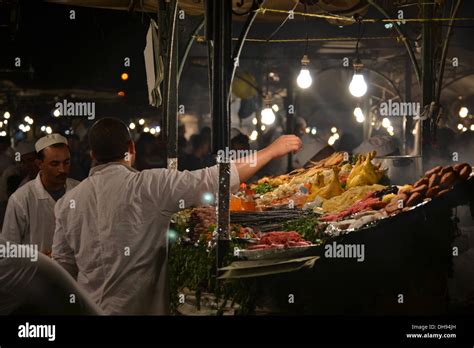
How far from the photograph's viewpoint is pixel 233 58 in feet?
22.1

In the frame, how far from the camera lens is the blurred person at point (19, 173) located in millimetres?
7020

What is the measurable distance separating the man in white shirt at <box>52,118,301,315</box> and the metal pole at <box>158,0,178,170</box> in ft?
2.76

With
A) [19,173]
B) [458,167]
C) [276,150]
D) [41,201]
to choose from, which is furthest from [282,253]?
[19,173]

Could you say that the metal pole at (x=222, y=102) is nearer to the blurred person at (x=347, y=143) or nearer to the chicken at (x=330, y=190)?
the chicken at (x=330, y=190)

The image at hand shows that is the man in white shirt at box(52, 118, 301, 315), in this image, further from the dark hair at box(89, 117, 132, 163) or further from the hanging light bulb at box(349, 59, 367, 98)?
the hanging light bulb at box(349, 59, 367, 98)

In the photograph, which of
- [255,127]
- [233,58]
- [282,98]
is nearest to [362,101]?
[282,98]

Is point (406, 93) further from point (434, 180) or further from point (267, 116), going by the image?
point (434, 180)

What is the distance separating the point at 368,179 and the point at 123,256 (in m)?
2.12

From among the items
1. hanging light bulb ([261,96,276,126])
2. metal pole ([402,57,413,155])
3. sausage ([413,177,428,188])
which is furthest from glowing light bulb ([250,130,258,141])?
sausage ([413,177,428,188])

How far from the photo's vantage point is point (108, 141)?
21.3 feet

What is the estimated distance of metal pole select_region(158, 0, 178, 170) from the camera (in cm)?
733

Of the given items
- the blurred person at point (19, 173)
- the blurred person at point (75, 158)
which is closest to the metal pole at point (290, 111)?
the blurred person at point (75, 158)

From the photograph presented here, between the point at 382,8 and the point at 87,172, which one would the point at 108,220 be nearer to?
the point at 87,172

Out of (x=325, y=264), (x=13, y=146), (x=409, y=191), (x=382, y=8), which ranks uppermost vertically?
(x=382, y=8)
